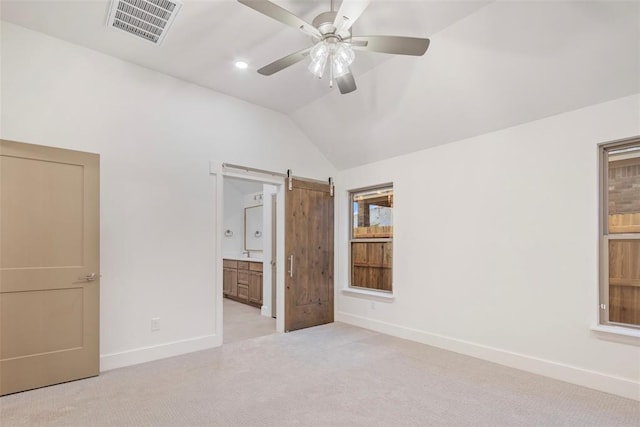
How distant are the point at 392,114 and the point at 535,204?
1794 millimetres

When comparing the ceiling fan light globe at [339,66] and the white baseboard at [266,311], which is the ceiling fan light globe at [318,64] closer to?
the ceiling fan light globe at [339,66]

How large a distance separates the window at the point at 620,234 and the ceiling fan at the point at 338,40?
2086 mm

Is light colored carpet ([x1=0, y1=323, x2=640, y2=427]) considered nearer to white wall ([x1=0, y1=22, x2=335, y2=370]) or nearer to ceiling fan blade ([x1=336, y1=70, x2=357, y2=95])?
white wall ([x1=0, y1=22, x2=335, y2=370])

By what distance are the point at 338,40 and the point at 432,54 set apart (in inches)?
51.3

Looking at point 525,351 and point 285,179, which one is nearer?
point 525,351

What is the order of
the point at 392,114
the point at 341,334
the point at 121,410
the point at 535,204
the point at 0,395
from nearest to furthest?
the point at 121,410, the point at 0,395, the point at 535,204, the point at 392,114, the point at 341,334

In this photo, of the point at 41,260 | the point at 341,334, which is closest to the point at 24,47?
the point at 41,260

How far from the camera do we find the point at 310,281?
4922 mm

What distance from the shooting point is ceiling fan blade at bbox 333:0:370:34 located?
189cm

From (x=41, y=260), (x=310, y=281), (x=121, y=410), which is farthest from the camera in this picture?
(x=310, y=281)

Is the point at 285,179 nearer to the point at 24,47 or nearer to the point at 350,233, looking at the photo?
the point at 350,233

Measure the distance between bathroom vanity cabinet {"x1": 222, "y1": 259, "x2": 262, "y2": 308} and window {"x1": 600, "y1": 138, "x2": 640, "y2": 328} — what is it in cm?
480

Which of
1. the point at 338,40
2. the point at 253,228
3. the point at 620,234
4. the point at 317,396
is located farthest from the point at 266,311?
the point at 620,234

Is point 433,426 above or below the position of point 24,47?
below
